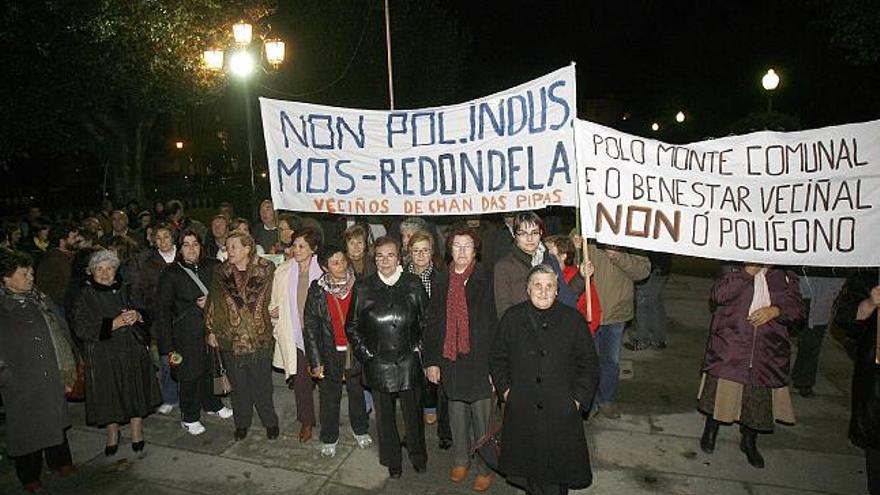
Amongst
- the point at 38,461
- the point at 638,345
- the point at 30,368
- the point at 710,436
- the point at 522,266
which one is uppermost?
the point at 522,266

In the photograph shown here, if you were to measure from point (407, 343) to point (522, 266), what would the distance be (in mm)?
1095

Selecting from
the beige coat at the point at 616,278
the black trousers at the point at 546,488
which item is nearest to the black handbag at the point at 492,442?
the black trousers at the point at 546,488

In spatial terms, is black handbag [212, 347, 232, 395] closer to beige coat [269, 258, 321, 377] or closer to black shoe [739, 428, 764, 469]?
beige coat [269, 258, 321, 377]

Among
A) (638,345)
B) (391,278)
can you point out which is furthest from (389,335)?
(638,345)

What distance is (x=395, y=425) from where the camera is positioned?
4746 millimetres

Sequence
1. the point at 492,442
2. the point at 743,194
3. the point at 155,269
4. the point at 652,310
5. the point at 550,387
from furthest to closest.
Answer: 1. the point at 652,310
2. the point at 155,269
3. the point at 492,442
4. the point at 743,194
5. the point at 550,387

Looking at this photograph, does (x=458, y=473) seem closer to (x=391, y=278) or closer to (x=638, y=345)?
(x=391, y=278)

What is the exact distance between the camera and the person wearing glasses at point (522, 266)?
474 cm

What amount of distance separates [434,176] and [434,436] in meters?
2.36

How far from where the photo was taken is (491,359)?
13.3ft

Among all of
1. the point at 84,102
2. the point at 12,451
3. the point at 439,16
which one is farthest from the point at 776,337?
the point at 439,16

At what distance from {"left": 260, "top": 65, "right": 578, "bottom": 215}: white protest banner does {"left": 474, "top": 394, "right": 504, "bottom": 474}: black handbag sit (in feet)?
5.37

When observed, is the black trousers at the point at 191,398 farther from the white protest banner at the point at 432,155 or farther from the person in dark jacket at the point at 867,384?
the person in dark jacket at the point at 867,384

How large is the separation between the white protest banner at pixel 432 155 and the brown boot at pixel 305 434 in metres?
2.00
